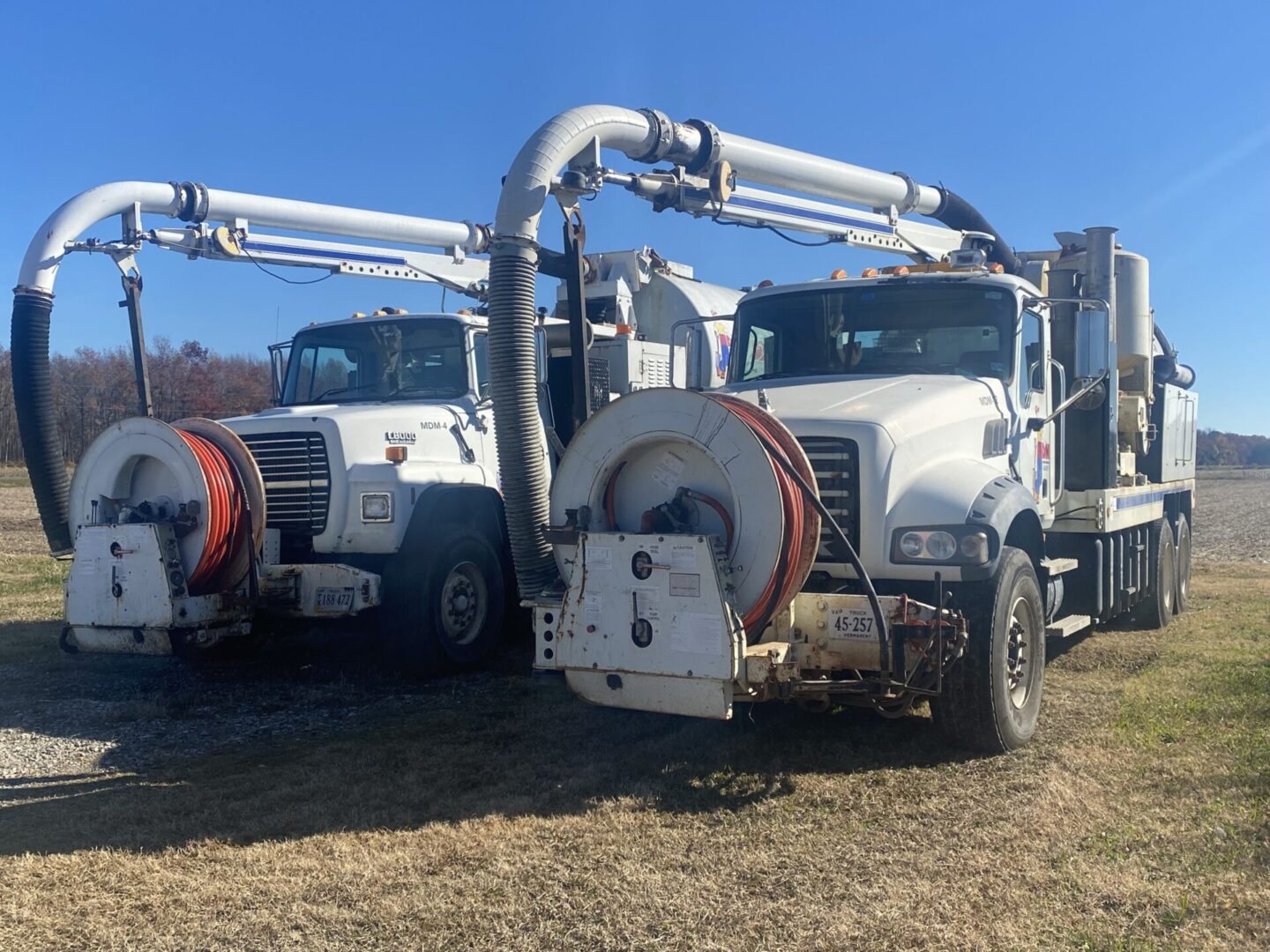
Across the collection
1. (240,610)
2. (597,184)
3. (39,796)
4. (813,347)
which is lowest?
(39,796)

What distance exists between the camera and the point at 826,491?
584cm

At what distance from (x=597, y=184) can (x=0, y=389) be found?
5545cm

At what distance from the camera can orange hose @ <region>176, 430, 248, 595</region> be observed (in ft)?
24.6

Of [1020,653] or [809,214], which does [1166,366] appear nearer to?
[809,214]

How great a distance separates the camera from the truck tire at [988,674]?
567 centimetres

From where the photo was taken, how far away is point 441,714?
7.34 meters

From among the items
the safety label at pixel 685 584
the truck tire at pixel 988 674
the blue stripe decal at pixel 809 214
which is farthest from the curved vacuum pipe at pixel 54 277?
the truck tire at pixel 988 674

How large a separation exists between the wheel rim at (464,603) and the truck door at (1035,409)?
4.05 metres

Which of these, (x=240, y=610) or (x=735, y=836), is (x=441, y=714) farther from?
(x=735, y=836)

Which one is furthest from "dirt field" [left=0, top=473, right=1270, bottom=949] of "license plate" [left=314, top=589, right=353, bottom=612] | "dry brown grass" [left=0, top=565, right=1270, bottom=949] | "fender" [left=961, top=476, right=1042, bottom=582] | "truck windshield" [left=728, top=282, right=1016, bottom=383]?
"truck windshield" [left=728, top=282, right=1016, bottom=383]

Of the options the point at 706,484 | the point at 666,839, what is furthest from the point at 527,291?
the point at 666,839

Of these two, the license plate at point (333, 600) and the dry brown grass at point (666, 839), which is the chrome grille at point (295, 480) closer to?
the license plate at point (333, 600)

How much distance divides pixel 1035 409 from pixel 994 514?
202 cm

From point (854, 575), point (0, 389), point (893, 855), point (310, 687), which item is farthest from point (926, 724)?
point (0, 389)
